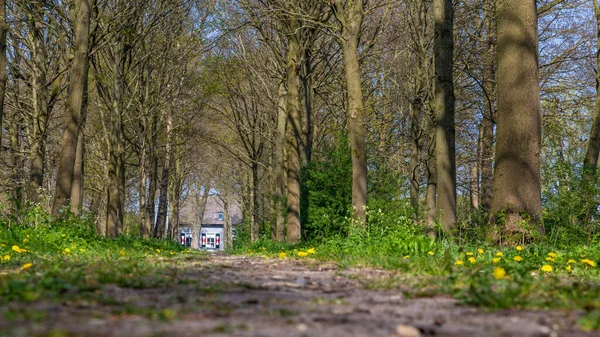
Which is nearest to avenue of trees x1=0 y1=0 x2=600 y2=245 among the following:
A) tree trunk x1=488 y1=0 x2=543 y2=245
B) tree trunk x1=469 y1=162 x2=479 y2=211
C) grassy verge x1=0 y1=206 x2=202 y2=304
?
tree trunk x1=488 y1=0 x2=543 y2=245

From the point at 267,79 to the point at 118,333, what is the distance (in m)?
26.5

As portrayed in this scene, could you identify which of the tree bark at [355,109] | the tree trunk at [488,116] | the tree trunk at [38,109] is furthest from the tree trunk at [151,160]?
the tree trunk at [488,116]

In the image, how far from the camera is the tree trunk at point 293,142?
1892cm

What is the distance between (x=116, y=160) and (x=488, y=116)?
14028 mm

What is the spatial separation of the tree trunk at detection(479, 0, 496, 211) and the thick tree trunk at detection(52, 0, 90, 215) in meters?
12.4

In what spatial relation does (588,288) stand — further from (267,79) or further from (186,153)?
(186,153)

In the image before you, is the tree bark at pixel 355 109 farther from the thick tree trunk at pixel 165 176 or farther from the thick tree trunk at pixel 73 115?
the thick tree trunk at pixel 165 176

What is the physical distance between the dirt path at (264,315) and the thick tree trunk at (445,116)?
28.5 ft

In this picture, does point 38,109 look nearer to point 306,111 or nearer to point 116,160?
point 116,160

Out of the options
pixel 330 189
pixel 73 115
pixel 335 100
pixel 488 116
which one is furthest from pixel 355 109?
pixel 335 100

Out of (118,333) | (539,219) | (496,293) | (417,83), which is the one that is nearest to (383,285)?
(496,293)

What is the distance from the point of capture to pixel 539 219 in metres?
9.12

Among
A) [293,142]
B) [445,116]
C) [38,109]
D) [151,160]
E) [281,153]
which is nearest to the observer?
[445,116]

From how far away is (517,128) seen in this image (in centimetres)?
930
